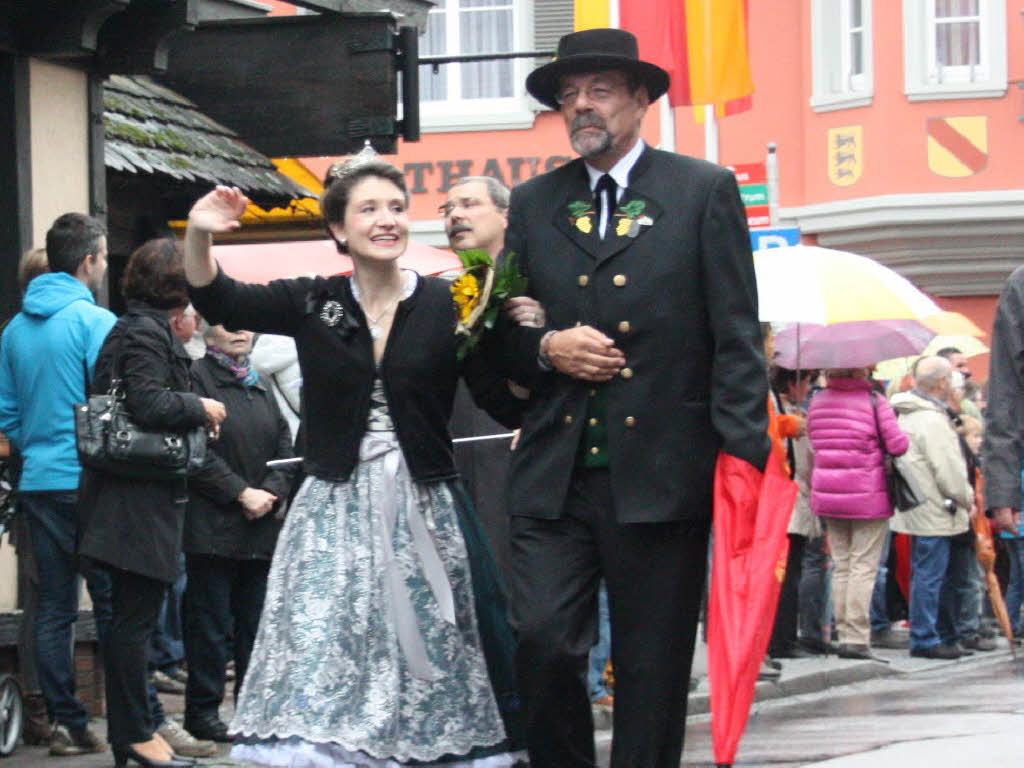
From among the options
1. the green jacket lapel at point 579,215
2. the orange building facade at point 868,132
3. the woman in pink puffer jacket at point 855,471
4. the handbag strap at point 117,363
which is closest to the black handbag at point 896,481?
the woman in pink puffer jacket at point 855,471

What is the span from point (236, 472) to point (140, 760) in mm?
1556

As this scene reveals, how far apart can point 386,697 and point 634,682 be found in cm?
69

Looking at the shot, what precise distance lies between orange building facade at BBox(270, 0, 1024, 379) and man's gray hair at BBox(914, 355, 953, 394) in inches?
405

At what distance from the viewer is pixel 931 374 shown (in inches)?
560

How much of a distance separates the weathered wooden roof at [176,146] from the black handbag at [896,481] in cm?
361

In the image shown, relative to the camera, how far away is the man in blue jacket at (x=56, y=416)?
333 inches

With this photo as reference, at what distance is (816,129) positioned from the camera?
2494 centimetres

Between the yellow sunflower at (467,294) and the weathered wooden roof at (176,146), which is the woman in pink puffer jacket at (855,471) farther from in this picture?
the yellow sunflower at (467,294)

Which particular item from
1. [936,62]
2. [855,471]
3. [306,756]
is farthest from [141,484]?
[936,62]

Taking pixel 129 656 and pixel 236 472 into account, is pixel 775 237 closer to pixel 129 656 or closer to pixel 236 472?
pixel 236 472

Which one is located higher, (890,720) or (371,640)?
(371,640)

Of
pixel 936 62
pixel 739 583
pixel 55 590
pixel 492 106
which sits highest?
pixel 936 62

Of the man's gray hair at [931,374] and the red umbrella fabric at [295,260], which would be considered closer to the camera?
the red umbrella fabric at [295,260]

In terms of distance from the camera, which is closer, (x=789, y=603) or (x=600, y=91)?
(x=600, y=91)
